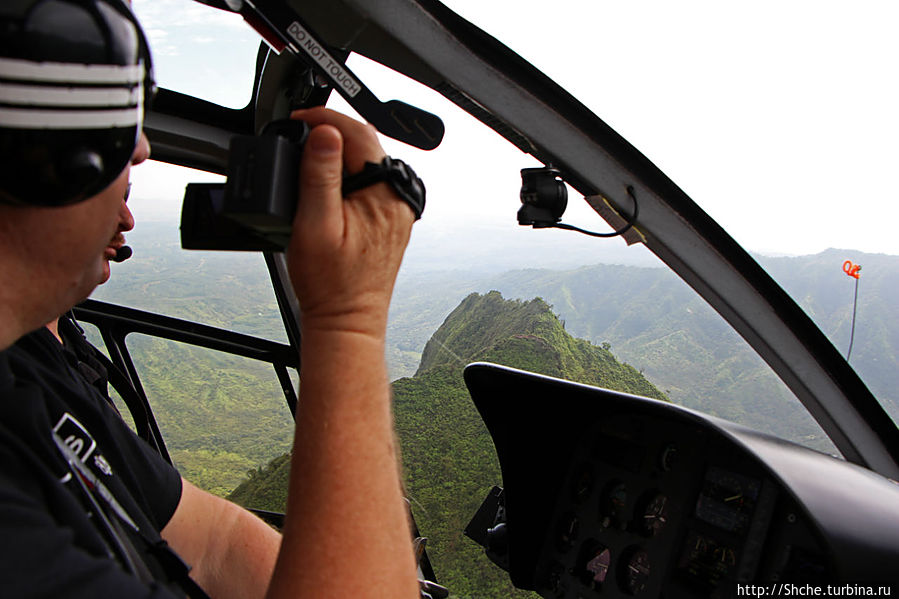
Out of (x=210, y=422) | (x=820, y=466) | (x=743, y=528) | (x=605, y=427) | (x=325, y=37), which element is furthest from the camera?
(x=210, y=422)

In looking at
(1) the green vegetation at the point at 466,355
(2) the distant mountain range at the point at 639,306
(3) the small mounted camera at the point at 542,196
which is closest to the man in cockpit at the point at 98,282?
(2) the distant mountain range at the point at 639,306

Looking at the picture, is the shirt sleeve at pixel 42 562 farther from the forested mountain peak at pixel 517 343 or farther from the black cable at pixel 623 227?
the forested mountain peak at pixel 517 343

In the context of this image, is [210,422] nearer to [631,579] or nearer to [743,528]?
[631,579]

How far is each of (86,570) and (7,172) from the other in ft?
1.08

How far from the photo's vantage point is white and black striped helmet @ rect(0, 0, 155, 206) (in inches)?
19.0

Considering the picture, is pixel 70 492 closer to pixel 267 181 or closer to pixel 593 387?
pixel 267 181

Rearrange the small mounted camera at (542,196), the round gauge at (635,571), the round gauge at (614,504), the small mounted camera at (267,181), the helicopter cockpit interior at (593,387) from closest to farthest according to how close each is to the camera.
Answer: the small mounted camera at (267,181)
the helicopter cockpit interior at (593,387)
the small mounted camera at (542,196)
the round gauge at (635,571)
the round gauge at (614,504)

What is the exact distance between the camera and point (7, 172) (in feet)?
1.60

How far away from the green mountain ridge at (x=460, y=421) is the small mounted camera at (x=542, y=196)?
1019 mm

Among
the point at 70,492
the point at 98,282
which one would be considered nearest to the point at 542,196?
the point at 98,282

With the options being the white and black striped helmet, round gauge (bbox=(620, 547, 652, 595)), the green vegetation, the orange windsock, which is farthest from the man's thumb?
round gauge (bbox=(620, 547, 652, 595))

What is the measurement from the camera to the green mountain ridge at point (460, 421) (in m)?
2.49

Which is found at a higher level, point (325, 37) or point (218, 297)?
point (325, 37)

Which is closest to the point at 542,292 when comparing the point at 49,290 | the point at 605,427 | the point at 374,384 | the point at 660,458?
the point at 605,427
